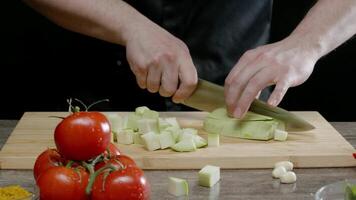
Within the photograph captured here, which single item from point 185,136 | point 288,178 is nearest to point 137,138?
point 185,136

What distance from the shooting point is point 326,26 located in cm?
254

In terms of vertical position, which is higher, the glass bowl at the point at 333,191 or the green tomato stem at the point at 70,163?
the glass bowl at the point at 333,191

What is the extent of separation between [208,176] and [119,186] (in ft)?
1.26

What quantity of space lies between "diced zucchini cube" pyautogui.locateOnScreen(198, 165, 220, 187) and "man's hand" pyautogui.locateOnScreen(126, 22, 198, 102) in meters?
0.40

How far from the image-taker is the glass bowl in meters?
1.71

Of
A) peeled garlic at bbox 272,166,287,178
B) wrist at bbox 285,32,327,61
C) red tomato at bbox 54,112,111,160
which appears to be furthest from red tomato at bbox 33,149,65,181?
wrist at bbox 285,32,327,61

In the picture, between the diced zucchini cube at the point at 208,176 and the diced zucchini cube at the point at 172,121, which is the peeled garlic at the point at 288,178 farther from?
the diced zucchini cube at the point at 172,121

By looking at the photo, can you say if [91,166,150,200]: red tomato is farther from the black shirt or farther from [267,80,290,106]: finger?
the black shirt

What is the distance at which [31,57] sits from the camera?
336 cm

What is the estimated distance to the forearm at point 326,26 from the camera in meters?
2.51

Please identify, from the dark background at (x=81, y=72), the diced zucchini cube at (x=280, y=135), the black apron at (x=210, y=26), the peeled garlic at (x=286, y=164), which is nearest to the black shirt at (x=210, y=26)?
the black apron at (x=210, y=26)

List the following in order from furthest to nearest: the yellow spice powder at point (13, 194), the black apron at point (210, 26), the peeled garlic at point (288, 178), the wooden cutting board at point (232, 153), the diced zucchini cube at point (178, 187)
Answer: the black apron at point (210, 26)
the wooden cutting board at point (232, 153)
the peeled garlic at point (288, 178)
the diced zucchini cube at point (178, 187)
the yellow spice powder at point (13, 194)

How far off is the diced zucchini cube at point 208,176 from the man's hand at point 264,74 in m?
0.36

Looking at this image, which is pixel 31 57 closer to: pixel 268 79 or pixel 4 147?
pixel 4 147
